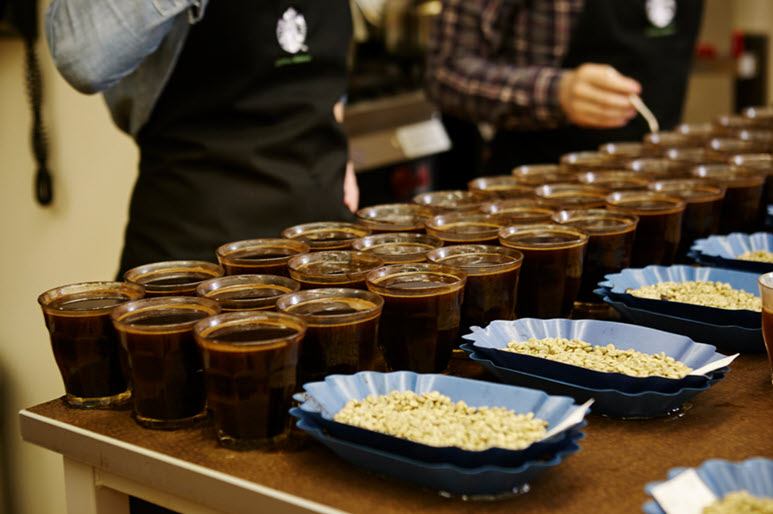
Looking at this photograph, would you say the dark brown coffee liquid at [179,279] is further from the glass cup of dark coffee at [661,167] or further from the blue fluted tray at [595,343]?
the glass cup of dark coffee at [661,167]

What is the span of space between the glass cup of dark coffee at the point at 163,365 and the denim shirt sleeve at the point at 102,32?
70 centimetres

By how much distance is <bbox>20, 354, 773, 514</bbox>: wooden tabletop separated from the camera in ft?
3.32

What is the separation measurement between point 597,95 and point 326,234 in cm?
143

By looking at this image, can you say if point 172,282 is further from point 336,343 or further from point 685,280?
point 685,280

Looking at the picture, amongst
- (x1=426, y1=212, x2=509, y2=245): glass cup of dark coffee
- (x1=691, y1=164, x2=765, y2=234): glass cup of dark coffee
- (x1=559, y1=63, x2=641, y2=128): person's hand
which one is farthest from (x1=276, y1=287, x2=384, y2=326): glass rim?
(x1=559, y1=63, x2=641, y2=128): person's hand

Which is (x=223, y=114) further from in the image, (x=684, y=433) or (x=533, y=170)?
(x=684, y=433)

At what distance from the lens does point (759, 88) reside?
20.0 ft

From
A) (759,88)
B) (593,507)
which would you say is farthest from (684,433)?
(759,88)

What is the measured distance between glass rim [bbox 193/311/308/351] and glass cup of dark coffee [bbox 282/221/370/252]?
41 centimetres

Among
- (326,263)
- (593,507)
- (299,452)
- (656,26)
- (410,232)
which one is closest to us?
(593,507)

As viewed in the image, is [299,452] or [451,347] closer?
[299,452]

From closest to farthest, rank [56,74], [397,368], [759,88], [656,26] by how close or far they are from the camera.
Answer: [397,368], [56,74], [656,26], [759,88]

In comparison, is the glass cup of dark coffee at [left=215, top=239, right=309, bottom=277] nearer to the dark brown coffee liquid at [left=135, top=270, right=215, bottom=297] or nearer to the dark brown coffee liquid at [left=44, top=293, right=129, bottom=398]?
the dark brown coffee liquid at [left=135, top=270, right=215, bottom=297]

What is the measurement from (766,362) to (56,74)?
235 cm
